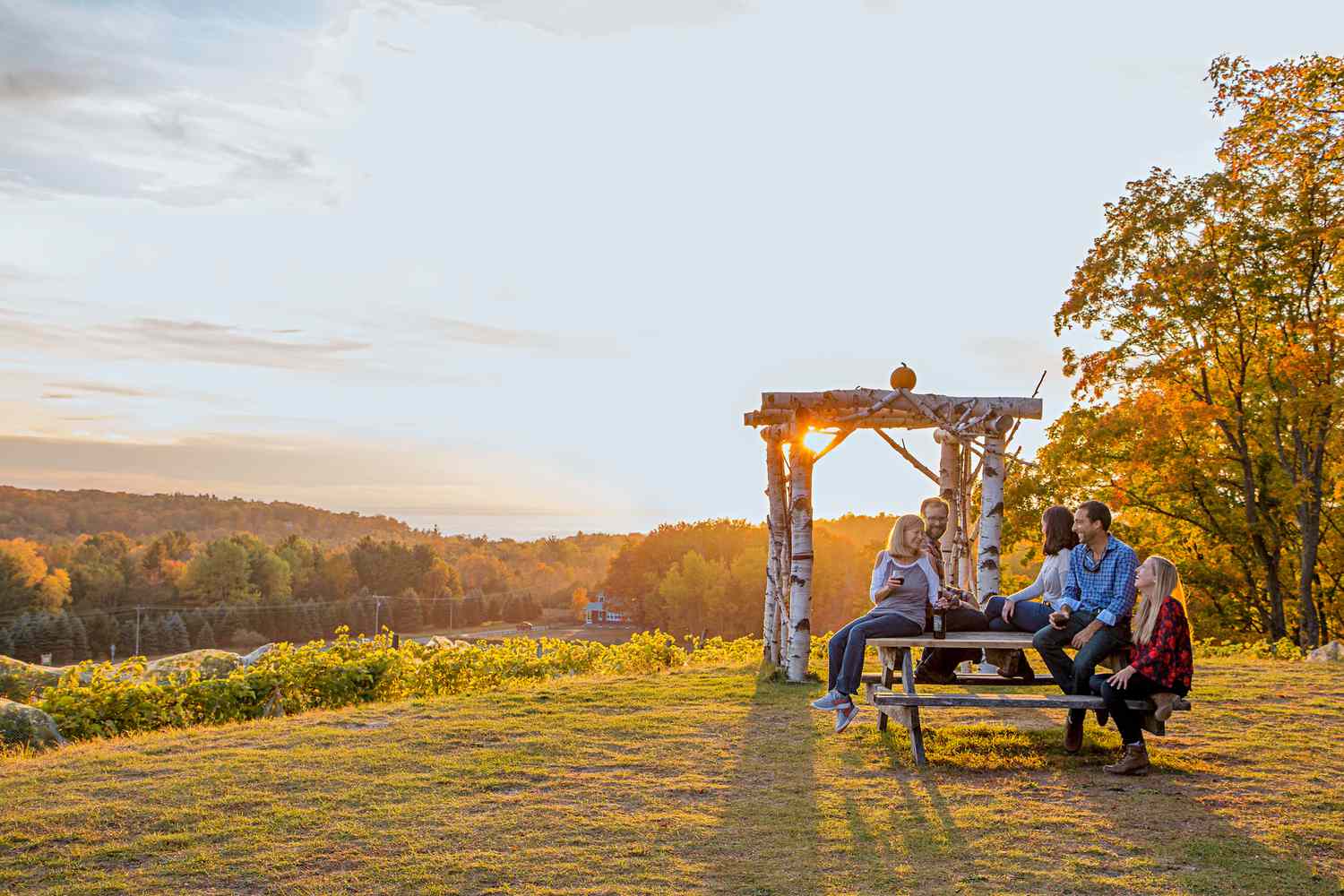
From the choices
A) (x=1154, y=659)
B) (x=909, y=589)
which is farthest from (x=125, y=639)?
(x=1154, y=659)

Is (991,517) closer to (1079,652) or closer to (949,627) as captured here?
(949,627)

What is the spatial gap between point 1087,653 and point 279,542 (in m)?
101

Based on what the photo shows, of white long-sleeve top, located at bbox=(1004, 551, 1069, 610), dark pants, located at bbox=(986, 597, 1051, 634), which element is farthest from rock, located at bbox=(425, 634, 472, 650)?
white long-sleeve top, located at bbox=(1004, 551, 1069, 610)

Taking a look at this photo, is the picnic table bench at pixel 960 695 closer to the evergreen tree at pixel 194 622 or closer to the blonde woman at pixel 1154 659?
the blonde woman at pixel 1154 659

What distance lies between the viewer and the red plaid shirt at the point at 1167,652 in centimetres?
660

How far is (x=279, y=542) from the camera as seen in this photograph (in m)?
100

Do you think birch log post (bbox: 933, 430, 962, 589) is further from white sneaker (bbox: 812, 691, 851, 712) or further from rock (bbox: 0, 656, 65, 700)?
rock (bbox: 0, 656, 65, 700)

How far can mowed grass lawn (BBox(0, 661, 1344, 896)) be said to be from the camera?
485 cm

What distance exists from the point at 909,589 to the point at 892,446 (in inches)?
168

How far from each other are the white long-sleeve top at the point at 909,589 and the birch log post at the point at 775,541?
3832mm

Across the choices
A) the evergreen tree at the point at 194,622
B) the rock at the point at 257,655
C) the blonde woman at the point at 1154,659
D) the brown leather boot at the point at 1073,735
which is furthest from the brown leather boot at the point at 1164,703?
the evergreen tree at the point at 194,622

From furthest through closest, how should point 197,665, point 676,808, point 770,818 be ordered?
point 197,665 < point 676,808 < point 770,818

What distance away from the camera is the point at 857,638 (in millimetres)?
7434

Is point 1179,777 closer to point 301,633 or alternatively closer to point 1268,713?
point 1268,713
